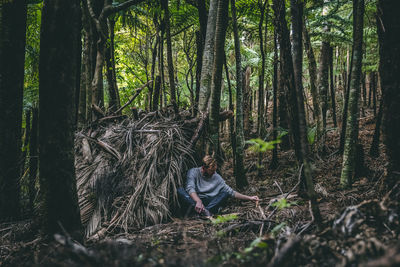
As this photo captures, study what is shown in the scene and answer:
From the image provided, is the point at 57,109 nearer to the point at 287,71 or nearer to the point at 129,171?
the point at 129,171

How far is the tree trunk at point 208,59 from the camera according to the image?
458 cm

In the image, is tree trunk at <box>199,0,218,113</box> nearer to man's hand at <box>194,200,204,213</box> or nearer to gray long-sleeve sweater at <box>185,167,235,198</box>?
gray long-sleeve sweater at <box>185,167,235,198</box>

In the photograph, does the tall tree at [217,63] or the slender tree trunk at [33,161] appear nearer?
the slender tree trunk at [33,161]

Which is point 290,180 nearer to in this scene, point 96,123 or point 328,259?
point 328,259

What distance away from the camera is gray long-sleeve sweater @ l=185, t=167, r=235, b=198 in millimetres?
4176

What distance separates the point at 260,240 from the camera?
168cm

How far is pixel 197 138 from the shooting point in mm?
4566

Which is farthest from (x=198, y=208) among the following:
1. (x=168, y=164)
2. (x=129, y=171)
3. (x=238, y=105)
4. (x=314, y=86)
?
(x=314, y=86)

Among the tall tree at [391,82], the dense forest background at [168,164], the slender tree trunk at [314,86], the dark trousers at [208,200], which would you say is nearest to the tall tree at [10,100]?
the dense forest background at [168,164]

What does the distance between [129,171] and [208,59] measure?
2521 millimetres

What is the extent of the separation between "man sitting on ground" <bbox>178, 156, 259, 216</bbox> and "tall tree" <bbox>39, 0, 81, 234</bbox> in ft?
6.47

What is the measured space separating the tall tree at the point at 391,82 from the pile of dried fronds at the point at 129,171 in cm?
282

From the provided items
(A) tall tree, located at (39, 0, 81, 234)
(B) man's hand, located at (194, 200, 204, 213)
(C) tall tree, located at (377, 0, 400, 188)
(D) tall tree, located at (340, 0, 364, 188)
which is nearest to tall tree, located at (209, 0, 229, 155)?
(B) man's hand, located at (194, 200, 204, 213)

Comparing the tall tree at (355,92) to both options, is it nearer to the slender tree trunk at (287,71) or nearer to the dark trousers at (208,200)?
the slender tree trunk at (287,71)
